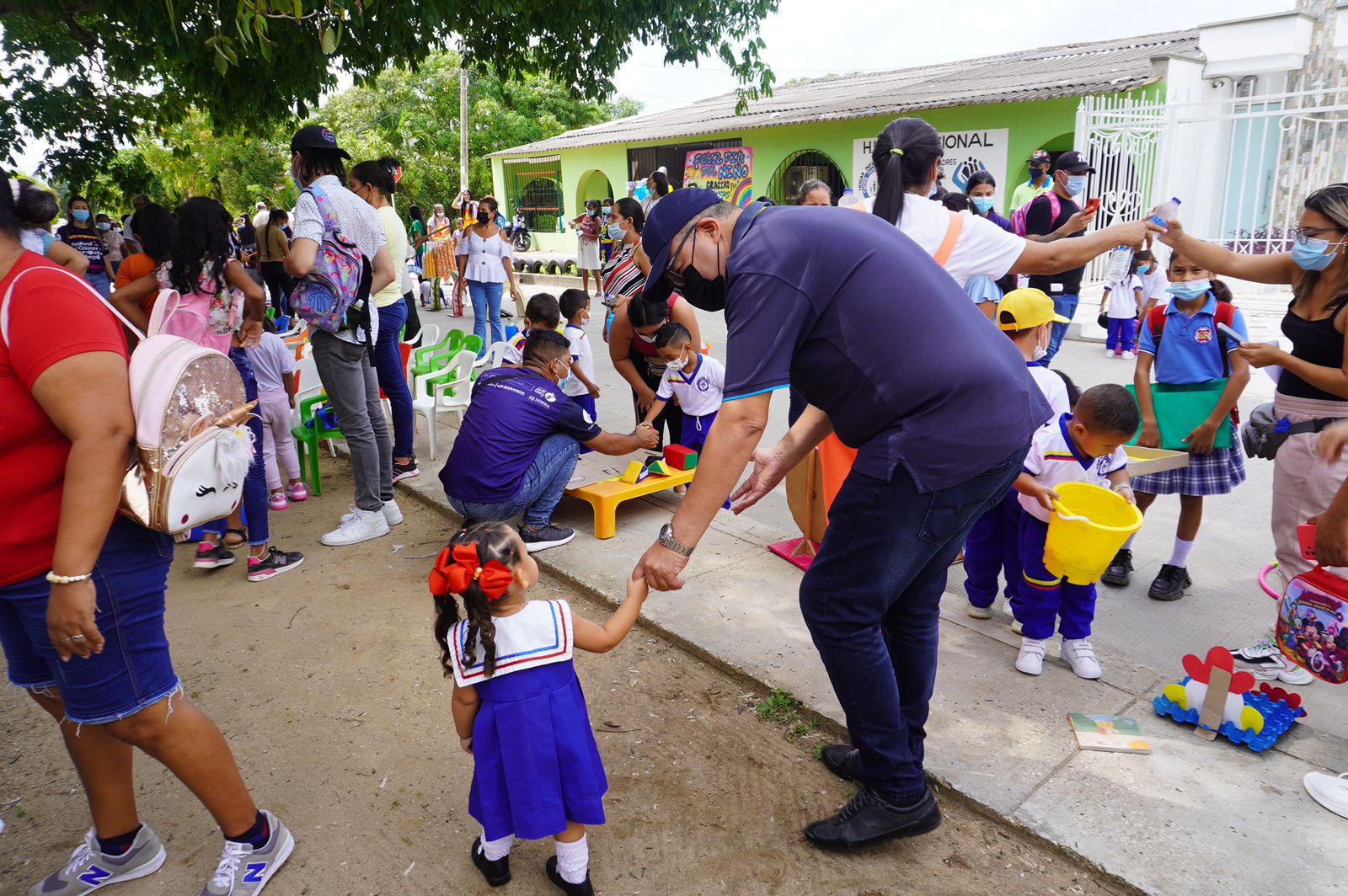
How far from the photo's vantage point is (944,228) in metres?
3.24

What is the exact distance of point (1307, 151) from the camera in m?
13.0

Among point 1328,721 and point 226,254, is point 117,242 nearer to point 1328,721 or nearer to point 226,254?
point 226,254

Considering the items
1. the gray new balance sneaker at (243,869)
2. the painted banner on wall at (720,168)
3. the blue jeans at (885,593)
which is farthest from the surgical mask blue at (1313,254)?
the painted banner on wall at (720,168)

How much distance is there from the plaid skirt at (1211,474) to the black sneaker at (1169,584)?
0.38 m

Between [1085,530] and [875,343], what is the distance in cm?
137

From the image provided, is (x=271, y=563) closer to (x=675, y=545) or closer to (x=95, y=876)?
(x=95, y=876)

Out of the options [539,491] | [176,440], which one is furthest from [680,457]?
[176,440]

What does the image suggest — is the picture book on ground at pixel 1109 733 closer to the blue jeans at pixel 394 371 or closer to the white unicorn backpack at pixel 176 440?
the white unicorn backpack at pixel 176 440

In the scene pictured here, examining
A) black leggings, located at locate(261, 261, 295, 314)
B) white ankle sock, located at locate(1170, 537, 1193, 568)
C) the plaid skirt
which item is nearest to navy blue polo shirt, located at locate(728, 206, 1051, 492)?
the plaid skirt

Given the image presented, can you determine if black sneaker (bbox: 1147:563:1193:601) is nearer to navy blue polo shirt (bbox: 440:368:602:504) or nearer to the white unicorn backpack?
navy blue polo shirt (bbox: 440:368:602:504)

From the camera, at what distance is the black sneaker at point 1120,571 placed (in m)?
4.21

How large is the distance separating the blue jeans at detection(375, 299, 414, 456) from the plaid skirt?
451cm

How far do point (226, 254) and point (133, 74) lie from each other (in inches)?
151

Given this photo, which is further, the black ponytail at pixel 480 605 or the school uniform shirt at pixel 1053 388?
the school uniform shirt at pixel 1053 388
